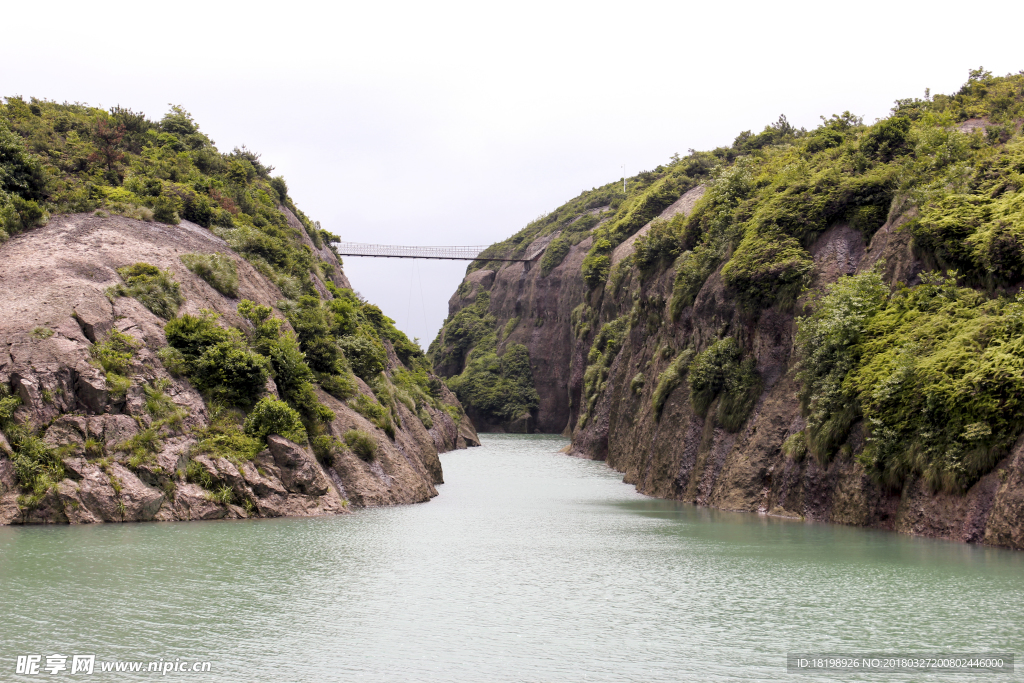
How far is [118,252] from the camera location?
3381cm

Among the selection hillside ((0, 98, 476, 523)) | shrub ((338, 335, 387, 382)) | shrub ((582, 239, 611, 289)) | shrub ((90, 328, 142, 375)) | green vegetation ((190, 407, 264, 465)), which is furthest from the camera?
shrub ((582, 239, 611, 289))

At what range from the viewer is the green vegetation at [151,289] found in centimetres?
3166

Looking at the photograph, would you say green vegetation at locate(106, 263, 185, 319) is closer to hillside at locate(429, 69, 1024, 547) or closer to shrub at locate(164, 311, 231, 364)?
shrub at locate(164, 311, 231, 364)

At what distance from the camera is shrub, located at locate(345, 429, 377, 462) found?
108ft

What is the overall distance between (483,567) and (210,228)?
29.5m

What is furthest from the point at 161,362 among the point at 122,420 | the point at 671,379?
the point at 671,379

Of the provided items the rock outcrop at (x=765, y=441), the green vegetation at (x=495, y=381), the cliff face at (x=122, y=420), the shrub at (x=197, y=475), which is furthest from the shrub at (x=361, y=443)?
the green vegetation at (x=495, y=381)

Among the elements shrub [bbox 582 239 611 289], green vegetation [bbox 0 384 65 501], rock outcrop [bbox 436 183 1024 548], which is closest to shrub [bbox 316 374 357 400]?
green vegetation [bbox 0 384 65 501]

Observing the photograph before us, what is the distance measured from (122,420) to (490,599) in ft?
53.9

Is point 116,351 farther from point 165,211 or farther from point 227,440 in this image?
point 165,211

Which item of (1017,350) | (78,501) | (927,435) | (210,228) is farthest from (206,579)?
(210,228)

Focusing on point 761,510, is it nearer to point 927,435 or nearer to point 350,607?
point 927,435

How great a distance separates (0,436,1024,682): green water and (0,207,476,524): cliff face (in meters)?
1.44

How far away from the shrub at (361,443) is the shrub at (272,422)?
2.88m
